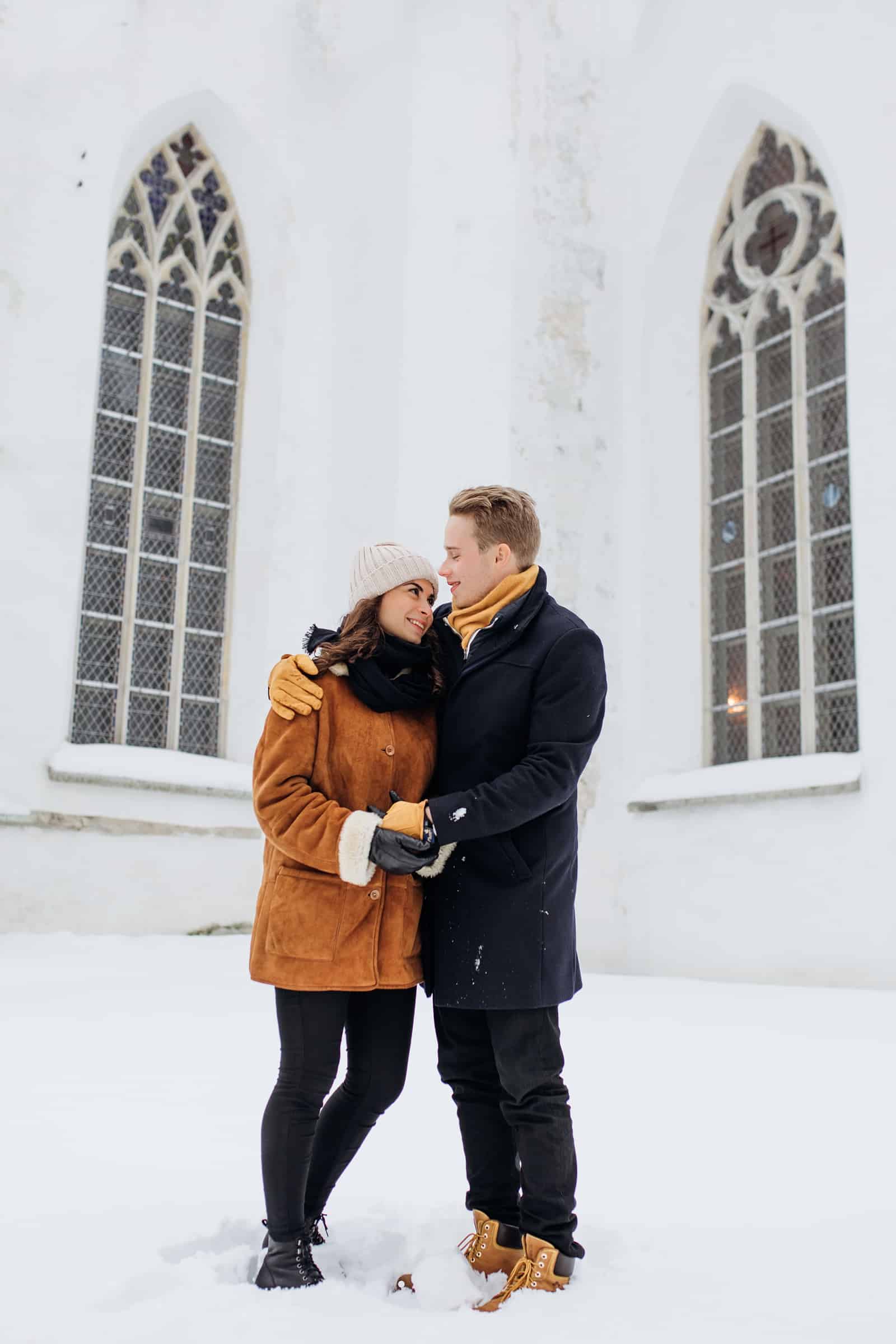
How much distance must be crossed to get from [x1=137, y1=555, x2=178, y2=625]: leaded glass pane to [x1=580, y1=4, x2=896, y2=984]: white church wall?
10.6 feet

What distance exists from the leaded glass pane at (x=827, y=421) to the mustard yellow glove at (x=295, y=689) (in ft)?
21.6

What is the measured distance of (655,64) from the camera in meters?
9.43

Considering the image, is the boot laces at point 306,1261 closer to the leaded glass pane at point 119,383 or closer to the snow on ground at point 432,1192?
the snow on ground at point 432,1192

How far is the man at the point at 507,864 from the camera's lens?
2355mm

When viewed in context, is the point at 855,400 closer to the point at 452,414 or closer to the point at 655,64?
the point at 452,414

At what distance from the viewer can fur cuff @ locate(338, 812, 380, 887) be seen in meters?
2.29

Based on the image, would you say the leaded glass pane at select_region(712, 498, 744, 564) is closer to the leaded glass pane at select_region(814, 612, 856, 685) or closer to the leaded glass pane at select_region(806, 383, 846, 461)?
the leaded glass pane at select_region(806, 383, 846, 461)

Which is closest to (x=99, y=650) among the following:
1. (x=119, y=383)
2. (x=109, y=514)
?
(x=109, y=514)

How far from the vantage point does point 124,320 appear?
9.21 metres

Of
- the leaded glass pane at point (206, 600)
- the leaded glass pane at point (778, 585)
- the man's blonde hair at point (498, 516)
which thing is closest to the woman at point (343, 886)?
the man's blonde hair at point (498, 516)

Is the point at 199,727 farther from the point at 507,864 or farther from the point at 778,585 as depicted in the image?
the point at 507,864

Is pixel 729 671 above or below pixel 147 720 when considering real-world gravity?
above

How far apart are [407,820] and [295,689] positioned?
1.14ft

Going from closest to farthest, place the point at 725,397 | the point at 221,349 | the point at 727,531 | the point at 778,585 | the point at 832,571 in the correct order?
1. the point at 832,571
2. the point at 778,585
3. the point at 727,531
4. the point at 725,397
5. the point at 221,349
